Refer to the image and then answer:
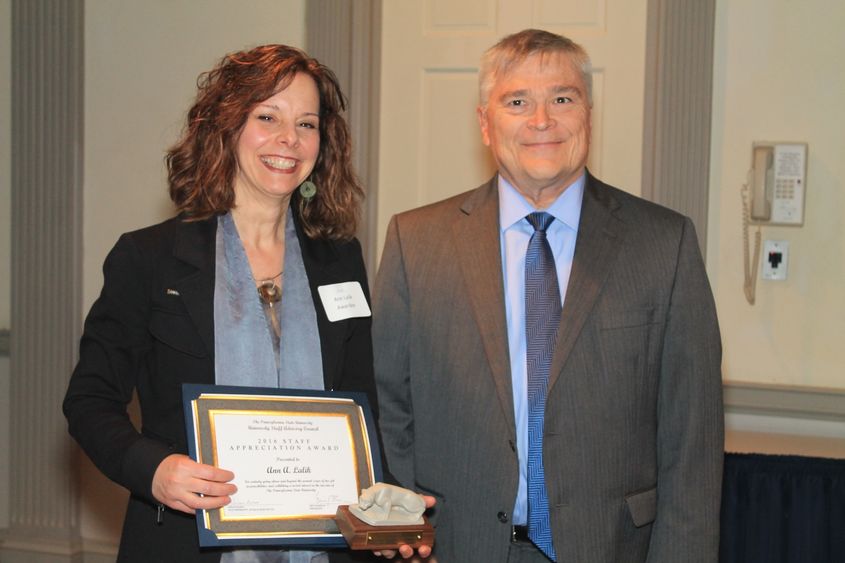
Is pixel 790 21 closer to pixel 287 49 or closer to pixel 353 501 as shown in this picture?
pixel 287 49

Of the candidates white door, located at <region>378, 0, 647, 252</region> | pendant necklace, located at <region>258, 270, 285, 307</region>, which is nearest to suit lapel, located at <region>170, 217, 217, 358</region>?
pendant necklace, located at <region>258, 270, 285, 307</region>

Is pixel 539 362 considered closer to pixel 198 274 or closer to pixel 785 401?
pixel 198 274

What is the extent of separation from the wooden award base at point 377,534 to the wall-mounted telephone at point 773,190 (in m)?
2.50

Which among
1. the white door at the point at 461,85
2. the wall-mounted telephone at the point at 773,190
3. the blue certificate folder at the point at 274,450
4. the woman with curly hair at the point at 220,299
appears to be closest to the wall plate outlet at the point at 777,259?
the wall-mounted telephone at the point at 773,190

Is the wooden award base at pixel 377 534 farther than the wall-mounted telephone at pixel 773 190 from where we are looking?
No

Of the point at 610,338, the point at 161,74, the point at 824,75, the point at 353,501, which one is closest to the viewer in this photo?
the point at 353,501

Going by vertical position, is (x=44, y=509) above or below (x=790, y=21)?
below

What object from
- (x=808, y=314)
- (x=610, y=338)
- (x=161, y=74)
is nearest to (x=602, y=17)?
(x=808, y=314)

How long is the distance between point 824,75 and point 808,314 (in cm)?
96

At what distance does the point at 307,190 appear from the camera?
2479 millimetres

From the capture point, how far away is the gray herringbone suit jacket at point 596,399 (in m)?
2.24

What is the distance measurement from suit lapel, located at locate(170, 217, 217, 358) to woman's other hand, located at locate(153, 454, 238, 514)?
0.30 metres

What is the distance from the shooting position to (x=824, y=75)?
4020 mm

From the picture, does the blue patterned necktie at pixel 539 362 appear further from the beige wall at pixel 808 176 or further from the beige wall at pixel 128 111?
the beige wall at pixel 128 111
